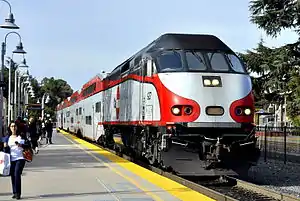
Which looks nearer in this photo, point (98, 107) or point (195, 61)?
point (195, 61)

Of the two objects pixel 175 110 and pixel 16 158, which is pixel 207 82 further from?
pixel 16 158

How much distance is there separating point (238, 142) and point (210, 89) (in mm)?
1556

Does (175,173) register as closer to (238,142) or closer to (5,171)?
(238,142)

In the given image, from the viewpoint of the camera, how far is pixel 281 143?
24.5 meters

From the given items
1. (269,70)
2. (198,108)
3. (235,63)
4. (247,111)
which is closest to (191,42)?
(235,63)

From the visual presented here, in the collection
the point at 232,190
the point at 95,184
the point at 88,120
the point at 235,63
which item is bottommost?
the point at 232,190

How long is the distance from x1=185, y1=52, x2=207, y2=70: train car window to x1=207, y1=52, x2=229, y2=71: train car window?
25 cm

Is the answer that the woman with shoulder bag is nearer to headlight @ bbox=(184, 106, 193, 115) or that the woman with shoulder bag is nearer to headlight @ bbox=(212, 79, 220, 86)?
headlight @ bbox=(184, 106, 193, 115)

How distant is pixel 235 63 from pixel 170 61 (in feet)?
5.92

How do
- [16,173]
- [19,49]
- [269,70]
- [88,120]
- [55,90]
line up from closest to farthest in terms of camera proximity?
[16,173] < [19,49] < [88,120] < [269,70] < [55,90]

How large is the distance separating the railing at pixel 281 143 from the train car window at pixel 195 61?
9148mm

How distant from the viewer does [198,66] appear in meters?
14.7

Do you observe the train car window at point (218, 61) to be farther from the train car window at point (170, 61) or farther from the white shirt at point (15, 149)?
the white shirt at point (15, 149)

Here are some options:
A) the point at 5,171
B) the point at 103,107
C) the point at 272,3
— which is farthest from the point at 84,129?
the point at 5,171
